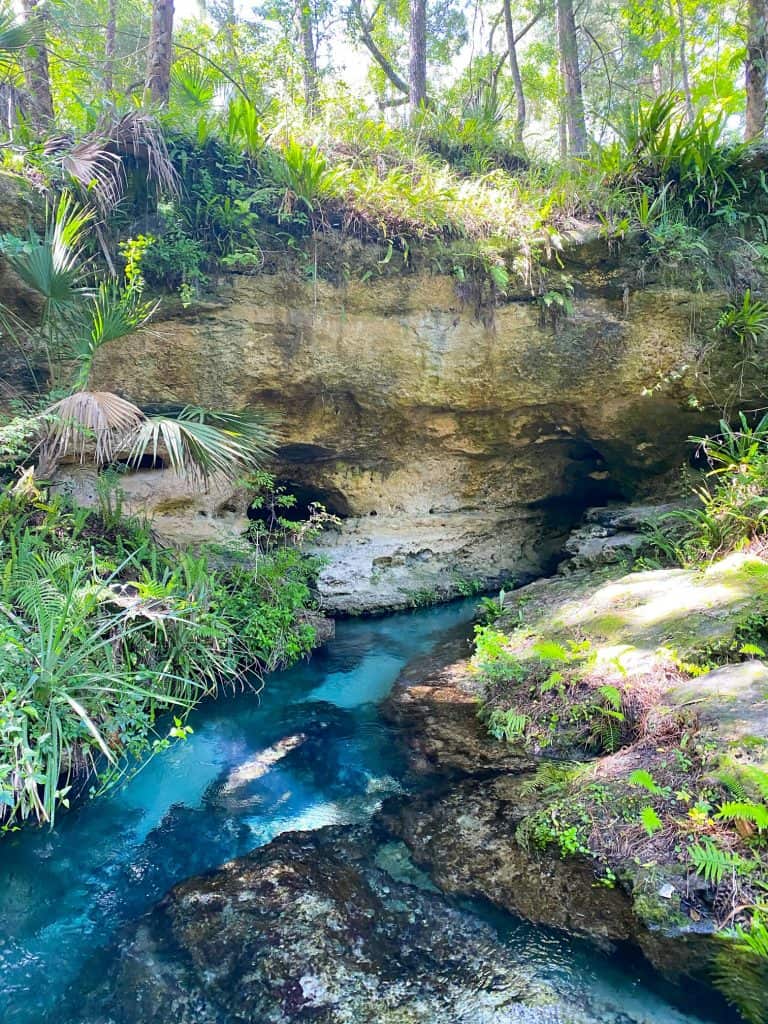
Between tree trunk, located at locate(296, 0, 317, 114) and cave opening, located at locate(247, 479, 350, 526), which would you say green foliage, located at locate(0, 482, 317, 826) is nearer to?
cave opening, located at locate(247, 479, 350, 526)

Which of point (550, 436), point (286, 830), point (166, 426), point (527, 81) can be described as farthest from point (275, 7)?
point (286, 830)

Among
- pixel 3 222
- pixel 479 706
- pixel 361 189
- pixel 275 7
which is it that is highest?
pixel 275 7

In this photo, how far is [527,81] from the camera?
53.5ft

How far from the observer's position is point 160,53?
7340 mm

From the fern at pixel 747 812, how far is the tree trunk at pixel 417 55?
39.7ft

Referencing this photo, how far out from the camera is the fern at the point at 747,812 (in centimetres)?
269

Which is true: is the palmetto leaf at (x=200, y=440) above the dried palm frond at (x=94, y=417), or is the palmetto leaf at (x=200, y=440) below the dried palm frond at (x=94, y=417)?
below

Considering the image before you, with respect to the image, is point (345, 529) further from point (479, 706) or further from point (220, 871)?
point (220, 871)

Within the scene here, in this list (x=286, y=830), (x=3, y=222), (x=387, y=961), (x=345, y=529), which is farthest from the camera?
(x=345, y=529)

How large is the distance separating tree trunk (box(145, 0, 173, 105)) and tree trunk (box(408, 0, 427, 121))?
5.18m

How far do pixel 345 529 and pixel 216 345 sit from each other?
120 inches

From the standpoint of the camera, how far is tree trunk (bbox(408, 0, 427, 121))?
11219mm

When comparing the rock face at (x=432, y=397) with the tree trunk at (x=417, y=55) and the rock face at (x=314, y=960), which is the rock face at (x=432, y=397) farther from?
the tree trunk at (x=417, y=55)

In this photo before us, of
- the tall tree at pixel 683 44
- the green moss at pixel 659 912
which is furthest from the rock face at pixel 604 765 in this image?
the tall tree at pixel 683 44
